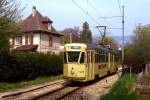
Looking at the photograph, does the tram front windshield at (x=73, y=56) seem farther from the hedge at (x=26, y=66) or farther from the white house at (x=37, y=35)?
the white house at (x=37, y=35)

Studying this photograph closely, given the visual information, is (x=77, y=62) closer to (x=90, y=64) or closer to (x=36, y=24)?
(x=90, y=64)

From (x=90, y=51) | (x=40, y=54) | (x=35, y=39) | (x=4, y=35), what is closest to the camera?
(x=4, y=35)

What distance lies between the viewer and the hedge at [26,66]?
31.0 m

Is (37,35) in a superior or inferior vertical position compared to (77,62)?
superior

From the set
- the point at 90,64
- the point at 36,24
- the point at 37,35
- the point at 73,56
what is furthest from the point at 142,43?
the point at 73,56

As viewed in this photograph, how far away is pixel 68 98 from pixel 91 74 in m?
10.5

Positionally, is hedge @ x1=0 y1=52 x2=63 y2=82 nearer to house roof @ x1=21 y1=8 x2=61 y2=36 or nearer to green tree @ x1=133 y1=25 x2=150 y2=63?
green tree @ x1=133 y1=25 x2=150 y2=63

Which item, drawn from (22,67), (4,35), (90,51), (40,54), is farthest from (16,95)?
(40,54)

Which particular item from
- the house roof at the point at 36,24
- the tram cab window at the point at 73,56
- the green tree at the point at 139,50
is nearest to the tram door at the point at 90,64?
the tram cab window at the point at 73,56

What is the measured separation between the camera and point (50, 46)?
74312 millimetres

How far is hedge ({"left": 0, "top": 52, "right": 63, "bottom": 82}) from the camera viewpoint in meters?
31.0

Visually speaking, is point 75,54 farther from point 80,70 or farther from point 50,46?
point 50,46

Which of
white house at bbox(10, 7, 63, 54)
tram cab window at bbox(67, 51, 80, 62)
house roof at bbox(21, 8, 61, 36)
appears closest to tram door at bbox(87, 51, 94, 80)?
tram cab window at bbox(67, 51, 80, 62)

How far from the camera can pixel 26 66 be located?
35438mm
